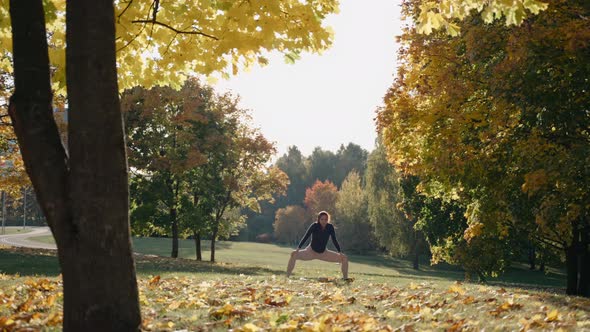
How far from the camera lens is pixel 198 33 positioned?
673 cm

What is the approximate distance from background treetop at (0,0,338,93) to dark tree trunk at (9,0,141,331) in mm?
1816

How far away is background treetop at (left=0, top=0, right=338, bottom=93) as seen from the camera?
6582 mm

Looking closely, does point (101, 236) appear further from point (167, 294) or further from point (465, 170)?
point (465, 170)

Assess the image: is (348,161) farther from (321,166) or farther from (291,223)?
(291,223)

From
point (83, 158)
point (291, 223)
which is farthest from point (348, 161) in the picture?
point (83, 158)

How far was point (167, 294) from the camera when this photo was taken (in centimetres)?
832

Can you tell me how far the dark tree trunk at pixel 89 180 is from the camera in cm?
457

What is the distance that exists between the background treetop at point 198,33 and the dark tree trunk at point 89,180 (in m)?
1.82

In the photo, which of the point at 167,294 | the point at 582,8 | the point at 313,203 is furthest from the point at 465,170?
the point at 313,203

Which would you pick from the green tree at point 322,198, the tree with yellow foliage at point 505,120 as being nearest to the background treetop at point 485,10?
the tree with yellow foliage at point 505,120

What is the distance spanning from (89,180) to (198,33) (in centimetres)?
274

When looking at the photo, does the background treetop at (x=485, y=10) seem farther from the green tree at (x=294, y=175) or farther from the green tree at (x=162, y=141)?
the green tree at (x=294, y=175)

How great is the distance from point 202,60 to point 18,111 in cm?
298

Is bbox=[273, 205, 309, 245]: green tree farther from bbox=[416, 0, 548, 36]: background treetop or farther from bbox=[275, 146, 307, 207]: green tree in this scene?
bbox=[416, 0, 548, 36]: background treetop
